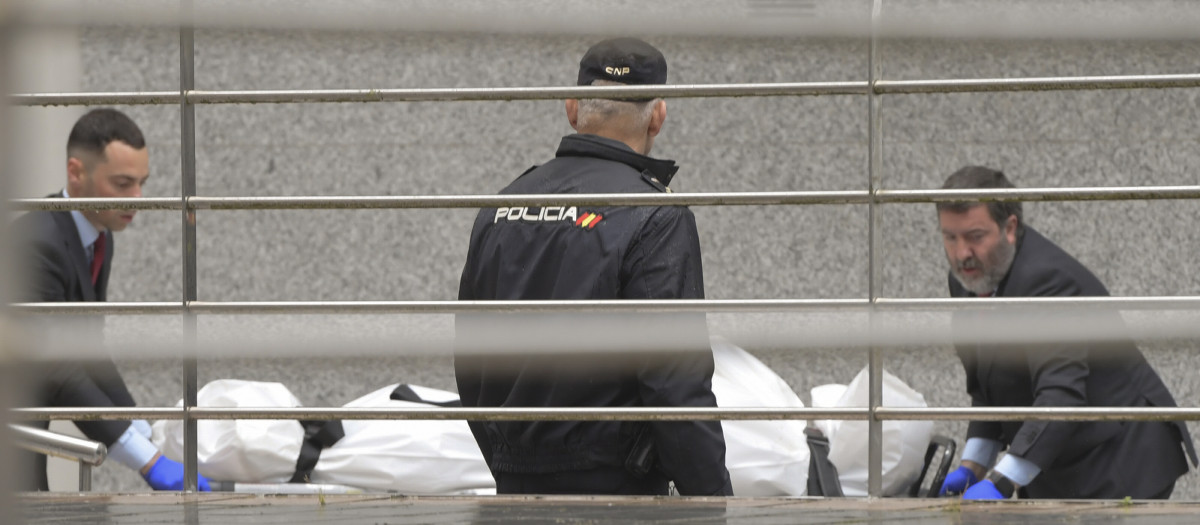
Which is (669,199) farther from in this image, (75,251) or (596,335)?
(75,251)

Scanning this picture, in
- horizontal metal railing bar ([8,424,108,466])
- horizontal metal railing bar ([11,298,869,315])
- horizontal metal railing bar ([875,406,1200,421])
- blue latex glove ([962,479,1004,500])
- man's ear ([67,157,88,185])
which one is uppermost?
man's ear ([67,157,88,185])

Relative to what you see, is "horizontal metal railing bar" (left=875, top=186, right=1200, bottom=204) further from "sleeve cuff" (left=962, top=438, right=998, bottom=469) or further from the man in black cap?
"sleeve cuff" (left=962, top=438, right=998, bottom=469)

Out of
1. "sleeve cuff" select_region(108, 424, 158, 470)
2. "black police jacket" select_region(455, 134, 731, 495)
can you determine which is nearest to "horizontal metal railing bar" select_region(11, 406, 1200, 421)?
"black police jacket" select_region(455, 134, 731, 495)

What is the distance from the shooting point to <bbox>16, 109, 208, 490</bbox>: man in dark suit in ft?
11.8

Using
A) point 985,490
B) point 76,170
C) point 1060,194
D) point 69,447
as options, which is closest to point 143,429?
point 76,170

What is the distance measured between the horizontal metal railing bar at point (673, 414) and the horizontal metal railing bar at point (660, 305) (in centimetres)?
16

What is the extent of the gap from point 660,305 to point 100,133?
2367 millimetres

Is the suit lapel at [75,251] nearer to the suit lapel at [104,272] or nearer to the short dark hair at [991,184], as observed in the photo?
the suit lapel at [104,272]

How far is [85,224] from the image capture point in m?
4.08

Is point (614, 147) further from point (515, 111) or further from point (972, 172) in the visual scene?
point (515, 111)

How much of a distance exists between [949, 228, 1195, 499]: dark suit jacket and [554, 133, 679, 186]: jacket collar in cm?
102

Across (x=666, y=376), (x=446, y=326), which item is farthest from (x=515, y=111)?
(x=666, y=376)

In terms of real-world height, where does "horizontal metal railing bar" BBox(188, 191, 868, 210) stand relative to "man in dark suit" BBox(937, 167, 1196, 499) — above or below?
above

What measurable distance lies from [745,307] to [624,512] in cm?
39
